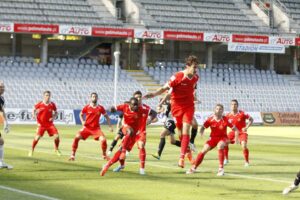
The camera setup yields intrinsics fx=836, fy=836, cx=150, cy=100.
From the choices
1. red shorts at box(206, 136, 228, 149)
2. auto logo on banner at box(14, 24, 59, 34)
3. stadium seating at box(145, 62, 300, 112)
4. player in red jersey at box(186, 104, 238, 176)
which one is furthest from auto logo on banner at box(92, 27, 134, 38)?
red shorts at box(206, 136, 228, 149)

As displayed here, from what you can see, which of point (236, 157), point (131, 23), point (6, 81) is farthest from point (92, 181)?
point (131, 23)

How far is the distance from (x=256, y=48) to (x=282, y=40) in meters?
2.38

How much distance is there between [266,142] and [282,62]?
39541 millimetres

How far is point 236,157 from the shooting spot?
27359 millimetres

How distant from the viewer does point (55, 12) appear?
64.2 meters

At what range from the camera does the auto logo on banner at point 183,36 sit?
215ft

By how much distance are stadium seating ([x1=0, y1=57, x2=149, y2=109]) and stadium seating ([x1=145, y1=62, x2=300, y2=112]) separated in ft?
14.7

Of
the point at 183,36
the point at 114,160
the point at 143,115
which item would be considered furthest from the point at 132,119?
the point at 183,36

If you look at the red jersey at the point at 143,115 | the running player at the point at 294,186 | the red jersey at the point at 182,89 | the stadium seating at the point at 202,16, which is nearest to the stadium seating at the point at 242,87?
the stadium seating at the point at 202,16

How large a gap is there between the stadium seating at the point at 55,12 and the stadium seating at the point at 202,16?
3.62 meters

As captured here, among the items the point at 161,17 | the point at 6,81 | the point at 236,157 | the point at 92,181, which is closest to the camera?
the point at 92,181

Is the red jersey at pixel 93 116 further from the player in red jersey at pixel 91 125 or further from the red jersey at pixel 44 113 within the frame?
the red jersey at pixel 44 113

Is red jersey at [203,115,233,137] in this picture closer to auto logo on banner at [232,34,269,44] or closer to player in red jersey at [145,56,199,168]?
player in red jersey at [145,56,199,168]

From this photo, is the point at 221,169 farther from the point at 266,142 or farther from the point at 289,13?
the point at 289,13
